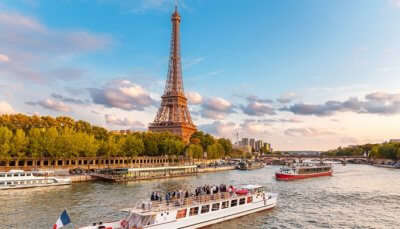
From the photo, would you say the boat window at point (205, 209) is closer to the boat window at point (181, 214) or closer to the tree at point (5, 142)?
the boat window at point (181, 214)

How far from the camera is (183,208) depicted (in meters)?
32.6

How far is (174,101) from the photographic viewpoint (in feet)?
564

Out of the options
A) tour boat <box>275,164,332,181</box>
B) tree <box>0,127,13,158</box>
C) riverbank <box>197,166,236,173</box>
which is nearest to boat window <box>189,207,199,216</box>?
tree <box>0,127,13,158</box>

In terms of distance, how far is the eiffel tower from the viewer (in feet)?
555

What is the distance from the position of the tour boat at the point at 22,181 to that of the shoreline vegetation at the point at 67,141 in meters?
15.1

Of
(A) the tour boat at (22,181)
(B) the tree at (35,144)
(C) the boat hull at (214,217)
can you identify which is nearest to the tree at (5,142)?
(B) the tree at (35,144)

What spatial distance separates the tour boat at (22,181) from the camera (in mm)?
57438

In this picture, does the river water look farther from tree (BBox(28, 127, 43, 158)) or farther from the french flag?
tree (BBox(28, 127, 43, 158))

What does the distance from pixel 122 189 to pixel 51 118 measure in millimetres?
54167

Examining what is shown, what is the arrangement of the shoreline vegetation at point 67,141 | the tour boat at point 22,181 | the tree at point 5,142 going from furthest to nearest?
the shoreline vegetation at point 67,141
the tree at point 5,142
the tour boat at point 22,181

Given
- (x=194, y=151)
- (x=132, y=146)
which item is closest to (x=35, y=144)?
(x=132, y=146)

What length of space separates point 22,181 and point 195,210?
39959mm

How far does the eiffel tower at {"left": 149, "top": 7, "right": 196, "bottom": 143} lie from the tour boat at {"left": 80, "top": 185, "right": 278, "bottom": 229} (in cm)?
12366

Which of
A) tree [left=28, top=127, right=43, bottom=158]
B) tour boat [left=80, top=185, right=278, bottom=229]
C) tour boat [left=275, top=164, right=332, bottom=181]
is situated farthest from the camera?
tour boat [left=275, top=164, right=332, bottom=181]
